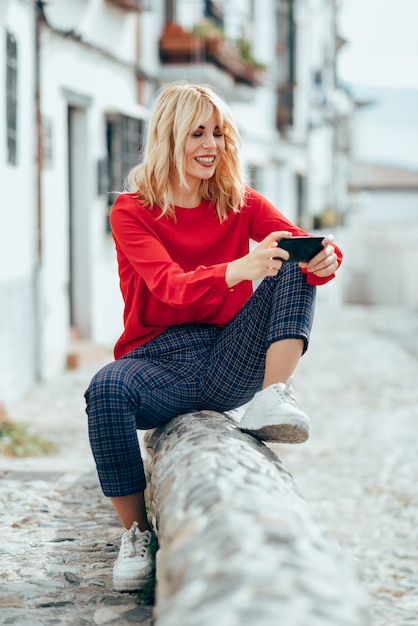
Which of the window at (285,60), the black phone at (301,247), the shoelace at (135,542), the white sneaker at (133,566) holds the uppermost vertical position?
the window at (285,60)

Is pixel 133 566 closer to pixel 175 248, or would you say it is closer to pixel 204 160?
pixel 175 248

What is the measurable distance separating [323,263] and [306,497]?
325 centimetres

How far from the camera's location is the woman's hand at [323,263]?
131 inches

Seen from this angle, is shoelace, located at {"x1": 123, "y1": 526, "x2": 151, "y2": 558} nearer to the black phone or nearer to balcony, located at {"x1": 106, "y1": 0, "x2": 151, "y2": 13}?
the black phone

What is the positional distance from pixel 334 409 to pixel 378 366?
2.80 meters

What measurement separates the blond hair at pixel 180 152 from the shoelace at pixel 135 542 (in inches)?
43.4

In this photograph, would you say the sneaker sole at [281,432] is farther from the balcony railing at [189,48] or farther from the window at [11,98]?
the balcony railing at [189,48]

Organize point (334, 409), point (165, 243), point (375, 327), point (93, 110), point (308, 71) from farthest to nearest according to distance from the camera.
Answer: point (308, 71) < point (375, 327) < point (93, 110) < point (334, 409) < point (165, 243)

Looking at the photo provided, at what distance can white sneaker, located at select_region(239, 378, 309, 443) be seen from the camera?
3.19 m

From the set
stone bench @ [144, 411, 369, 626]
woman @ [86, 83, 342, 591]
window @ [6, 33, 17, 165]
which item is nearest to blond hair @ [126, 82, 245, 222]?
woman @ [86, 83, 342, 591]

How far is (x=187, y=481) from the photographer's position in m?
2.75

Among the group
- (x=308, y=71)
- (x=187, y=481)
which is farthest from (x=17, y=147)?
(x=308, y=71)

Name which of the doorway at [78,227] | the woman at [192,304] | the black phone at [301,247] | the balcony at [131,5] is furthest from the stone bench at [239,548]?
the balcony at [131,5]

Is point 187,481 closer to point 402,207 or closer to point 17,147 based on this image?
point 17,147
